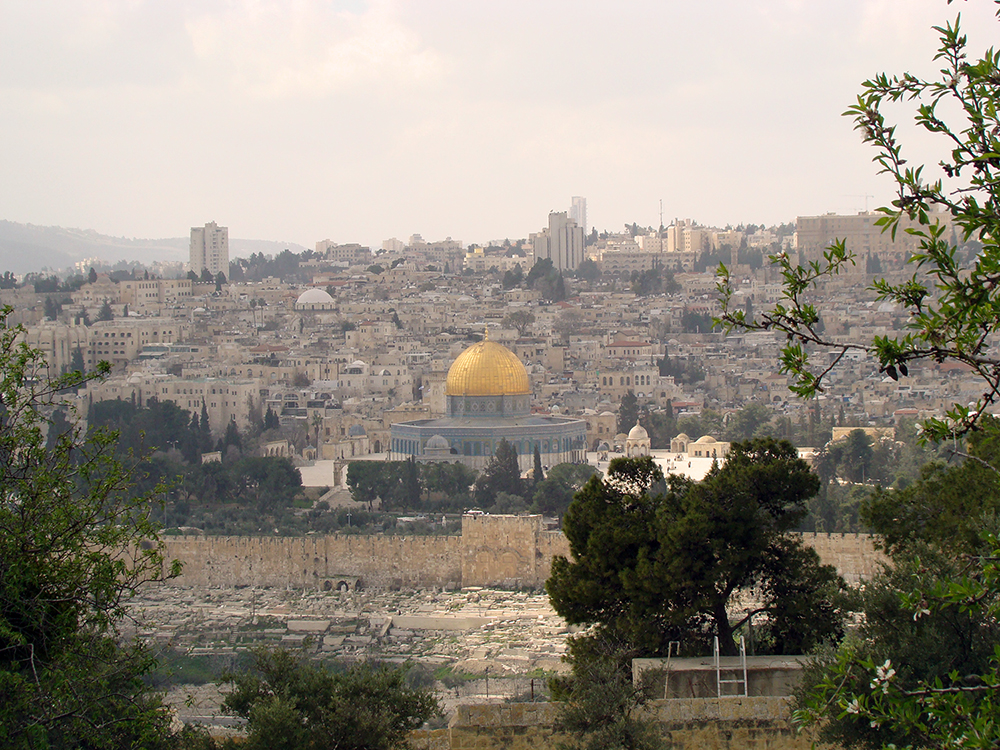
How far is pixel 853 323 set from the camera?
255 ft

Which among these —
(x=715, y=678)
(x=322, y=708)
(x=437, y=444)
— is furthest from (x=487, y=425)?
(x=322, y=708)

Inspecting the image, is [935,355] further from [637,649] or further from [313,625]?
[313,625]

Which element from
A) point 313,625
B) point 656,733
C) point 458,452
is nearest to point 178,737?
point 656,733

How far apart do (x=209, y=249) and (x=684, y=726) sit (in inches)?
4282

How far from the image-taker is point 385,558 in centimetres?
3006

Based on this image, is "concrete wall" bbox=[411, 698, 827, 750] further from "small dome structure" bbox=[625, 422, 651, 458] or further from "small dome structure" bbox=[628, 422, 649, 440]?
"small dome structure" bbox=[628, 422, 649, 440]

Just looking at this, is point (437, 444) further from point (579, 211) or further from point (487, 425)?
point (579, 211)

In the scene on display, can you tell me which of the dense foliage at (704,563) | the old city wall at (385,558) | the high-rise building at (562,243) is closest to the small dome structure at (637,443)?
the old city wall at (385,558)

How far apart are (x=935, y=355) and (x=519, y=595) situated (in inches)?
929

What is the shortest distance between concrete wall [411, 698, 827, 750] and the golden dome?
3832cm

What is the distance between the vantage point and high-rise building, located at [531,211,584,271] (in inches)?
4284

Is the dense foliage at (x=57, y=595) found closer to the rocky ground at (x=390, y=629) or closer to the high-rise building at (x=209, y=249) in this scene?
the rocky ground at (x=390, y=629)

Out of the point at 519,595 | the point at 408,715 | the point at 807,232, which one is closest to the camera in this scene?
the point at 408,715

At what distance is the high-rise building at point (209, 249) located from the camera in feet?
376
